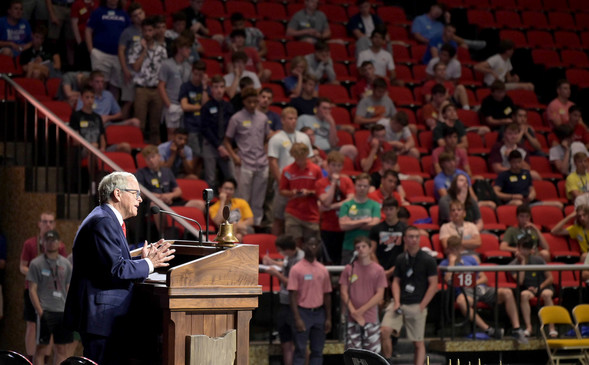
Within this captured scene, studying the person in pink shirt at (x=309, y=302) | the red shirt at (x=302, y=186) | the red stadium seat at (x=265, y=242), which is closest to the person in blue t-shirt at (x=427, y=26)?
the red shirt at (x=302, y=186)

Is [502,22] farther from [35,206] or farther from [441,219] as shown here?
[35,206]

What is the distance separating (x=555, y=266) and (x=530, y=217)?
57.3 inches

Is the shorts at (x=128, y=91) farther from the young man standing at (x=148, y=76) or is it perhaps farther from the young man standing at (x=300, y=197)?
the young man standing at (x=300, y=197)

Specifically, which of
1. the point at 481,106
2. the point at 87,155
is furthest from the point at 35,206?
the point at 481,106

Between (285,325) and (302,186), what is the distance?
155 centimetres

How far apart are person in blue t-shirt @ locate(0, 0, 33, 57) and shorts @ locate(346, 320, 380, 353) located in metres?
5.13

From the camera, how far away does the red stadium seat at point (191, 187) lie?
9.52m

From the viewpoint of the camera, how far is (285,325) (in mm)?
8328

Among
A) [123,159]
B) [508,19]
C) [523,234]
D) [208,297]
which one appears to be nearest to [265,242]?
[123,159]

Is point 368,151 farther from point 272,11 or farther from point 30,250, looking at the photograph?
point 30,250

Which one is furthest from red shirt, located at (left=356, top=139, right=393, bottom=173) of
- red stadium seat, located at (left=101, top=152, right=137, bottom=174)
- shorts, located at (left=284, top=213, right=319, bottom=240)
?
red stadium seat, located at (left=101, top=152, right=137, bottom=174)

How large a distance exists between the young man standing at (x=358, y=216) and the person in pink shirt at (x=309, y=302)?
794 millimetres

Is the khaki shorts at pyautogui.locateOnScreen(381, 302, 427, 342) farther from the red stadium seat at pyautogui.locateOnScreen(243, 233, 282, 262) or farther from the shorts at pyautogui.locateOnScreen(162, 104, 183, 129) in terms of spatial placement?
the shorts at pyautogui.locateOnScreen(162, 104, 183, 129)

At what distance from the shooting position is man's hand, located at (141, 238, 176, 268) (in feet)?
15.0
